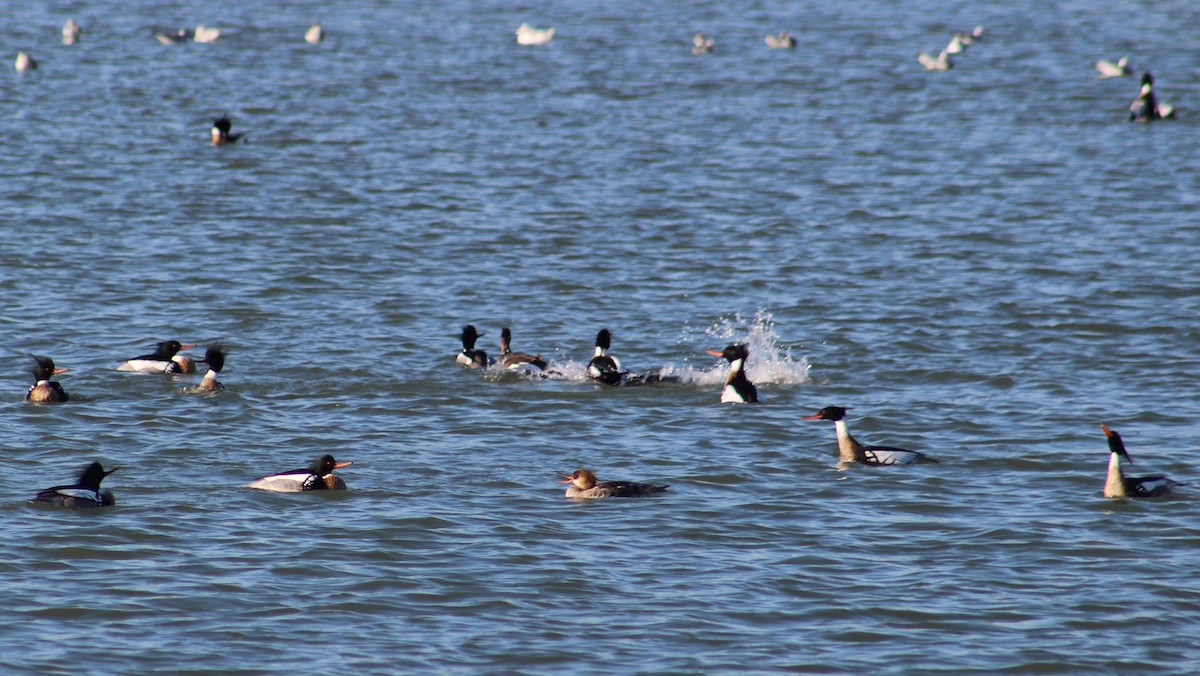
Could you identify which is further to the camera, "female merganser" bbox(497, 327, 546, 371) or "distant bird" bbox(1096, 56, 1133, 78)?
"distant bird" bbox(1096, 56, 1133, 78)

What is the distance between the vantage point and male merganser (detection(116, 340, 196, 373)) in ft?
64.8

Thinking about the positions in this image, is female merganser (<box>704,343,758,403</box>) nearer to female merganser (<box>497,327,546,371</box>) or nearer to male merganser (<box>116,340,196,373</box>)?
female merganser (<box>497,327,546,371</box>)

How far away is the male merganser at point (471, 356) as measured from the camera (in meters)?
20.4

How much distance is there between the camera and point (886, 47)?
55031mm

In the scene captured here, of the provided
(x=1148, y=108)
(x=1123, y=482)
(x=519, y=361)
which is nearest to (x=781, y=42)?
(x=1148, y=108)

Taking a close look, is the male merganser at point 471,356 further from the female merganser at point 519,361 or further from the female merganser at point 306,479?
the female merganser at point 306,479

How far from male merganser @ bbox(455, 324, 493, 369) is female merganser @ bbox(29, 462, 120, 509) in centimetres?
645

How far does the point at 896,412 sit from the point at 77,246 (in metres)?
14.5

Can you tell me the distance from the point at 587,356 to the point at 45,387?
6.72m

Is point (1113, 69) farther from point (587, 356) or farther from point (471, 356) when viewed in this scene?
point (471, 356)

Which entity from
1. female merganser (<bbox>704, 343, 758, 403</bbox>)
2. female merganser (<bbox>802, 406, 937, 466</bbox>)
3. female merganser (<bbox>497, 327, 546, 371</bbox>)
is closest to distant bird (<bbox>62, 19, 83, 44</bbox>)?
female merganser (<bbox>497, 327, 546, 371</bbox>)

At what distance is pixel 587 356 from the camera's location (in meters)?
21.3

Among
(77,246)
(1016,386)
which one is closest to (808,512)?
(1016,386)

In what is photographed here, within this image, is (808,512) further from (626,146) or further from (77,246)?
(626,146)
